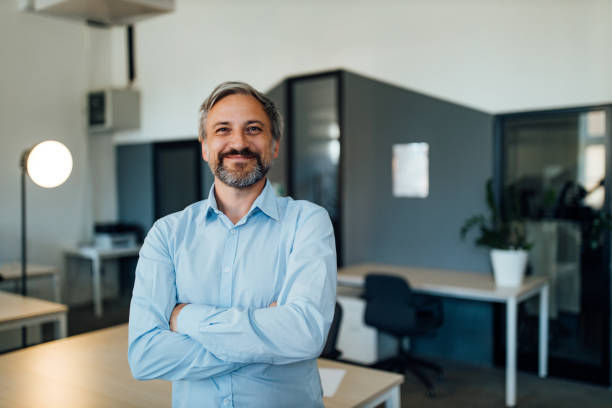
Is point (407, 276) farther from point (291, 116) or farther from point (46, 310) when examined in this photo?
point (46, 310)

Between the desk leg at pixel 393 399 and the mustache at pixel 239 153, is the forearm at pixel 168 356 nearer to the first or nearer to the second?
the mustache at pixel 239 153

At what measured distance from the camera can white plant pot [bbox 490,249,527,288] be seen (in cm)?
390

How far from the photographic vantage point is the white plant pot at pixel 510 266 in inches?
153

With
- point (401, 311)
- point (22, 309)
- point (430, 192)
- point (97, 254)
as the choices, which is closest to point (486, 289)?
point (401, 311)

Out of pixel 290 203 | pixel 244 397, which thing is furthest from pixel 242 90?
pixel 244 397

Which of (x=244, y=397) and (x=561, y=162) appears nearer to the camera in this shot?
(x=244, y=397)

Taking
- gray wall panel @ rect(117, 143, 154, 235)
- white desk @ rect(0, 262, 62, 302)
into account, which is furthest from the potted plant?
gray wall panel @ rect(117, 143, 154, 235)

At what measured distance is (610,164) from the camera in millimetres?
3939

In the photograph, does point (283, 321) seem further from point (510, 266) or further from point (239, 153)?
point (510, 266)

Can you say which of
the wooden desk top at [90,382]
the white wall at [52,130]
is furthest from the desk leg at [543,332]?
the white wall at [52,130]

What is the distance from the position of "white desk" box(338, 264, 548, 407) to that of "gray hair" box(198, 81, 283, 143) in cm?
266

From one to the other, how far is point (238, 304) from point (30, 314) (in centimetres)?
233

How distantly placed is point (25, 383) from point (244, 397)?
113cm

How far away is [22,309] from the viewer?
336cm
